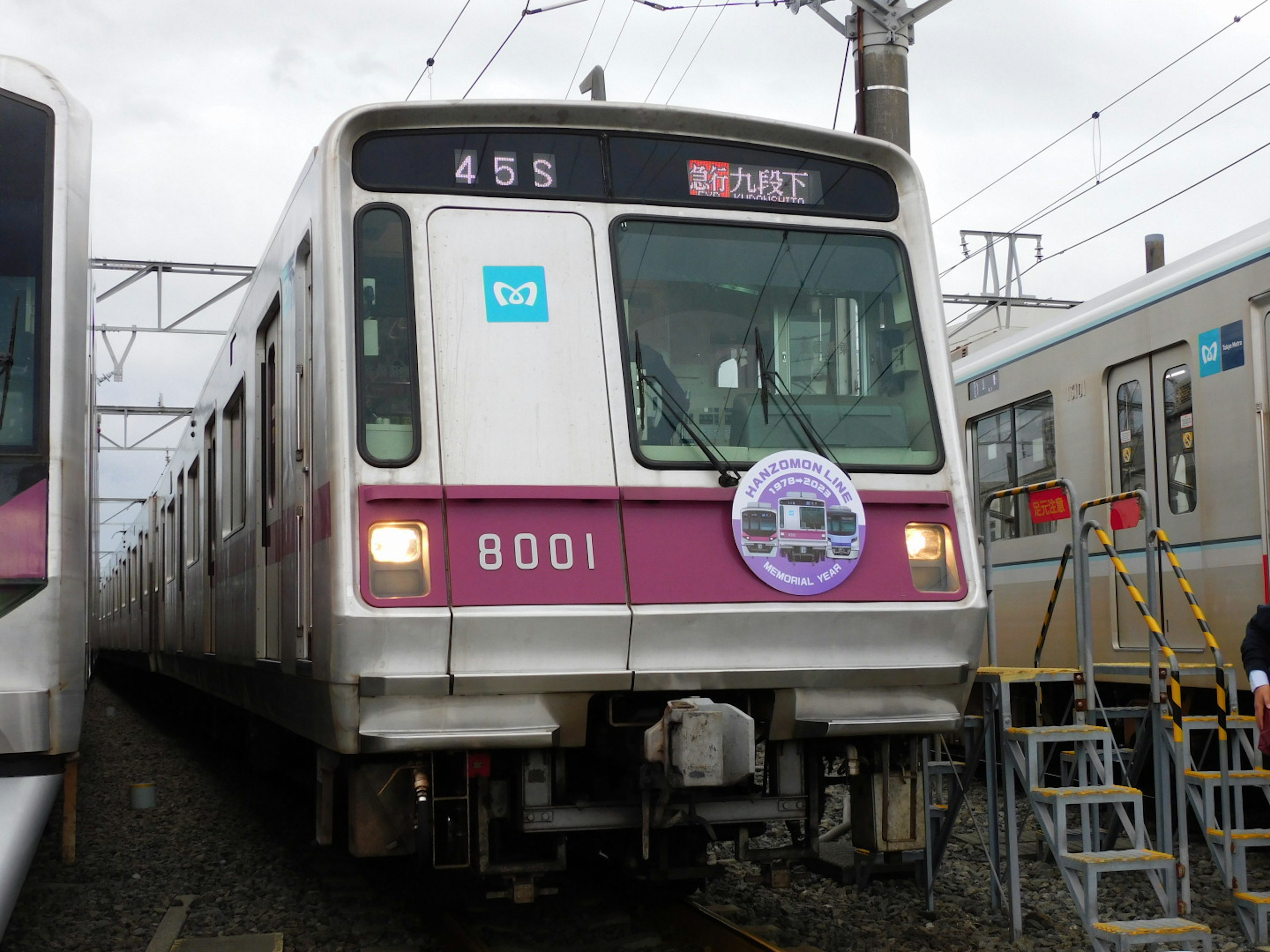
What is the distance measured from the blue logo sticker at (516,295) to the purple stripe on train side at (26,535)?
1.51m

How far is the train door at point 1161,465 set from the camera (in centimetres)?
753

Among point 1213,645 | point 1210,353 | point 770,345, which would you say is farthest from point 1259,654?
point 1210,353

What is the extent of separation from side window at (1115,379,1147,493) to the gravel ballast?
82.4 inches

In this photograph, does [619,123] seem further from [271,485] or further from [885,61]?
[885,61]

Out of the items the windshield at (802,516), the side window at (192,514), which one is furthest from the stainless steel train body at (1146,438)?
the side window at (192,514)

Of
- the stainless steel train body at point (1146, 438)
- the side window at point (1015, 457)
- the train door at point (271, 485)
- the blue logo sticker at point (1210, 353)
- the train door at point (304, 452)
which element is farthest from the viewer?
the side window at point (1015, 457)

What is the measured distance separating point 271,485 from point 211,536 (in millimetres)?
2999

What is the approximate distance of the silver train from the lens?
14.2ft

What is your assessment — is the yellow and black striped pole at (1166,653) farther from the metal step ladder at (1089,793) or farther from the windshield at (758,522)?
the windshield at (758,522)

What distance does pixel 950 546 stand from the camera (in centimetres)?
484

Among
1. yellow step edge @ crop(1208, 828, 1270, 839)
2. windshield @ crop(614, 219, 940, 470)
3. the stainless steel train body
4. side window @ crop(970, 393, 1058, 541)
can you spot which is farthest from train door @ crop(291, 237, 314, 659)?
side window @ crop(970, 393, 1058, 541)

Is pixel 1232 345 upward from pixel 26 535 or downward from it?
upward

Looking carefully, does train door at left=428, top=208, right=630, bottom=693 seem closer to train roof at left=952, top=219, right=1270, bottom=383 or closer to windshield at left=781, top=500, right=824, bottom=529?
windshield at left=781, top=500, right=824, bottom=529

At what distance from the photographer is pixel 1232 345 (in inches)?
283
